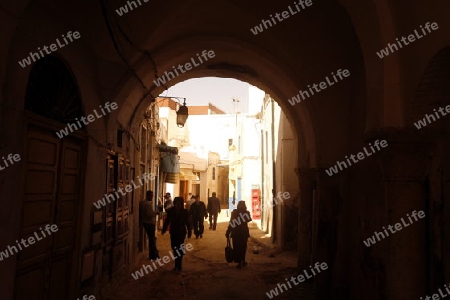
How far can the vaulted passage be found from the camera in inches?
128

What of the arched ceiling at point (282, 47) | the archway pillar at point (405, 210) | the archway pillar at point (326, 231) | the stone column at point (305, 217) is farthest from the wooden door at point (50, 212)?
the stone column at point (305, 217)

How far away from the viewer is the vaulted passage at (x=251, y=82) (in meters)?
3.24

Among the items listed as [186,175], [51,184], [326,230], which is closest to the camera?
[51,184]

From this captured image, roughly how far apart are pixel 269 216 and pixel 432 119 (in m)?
11.2

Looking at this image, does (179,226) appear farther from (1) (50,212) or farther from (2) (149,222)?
(1) (50,212)

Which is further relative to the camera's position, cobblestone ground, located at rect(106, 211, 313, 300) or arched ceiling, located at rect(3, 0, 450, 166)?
cobblestone ground, located at rect(106, 211, 313, 300)

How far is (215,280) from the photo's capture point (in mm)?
7445

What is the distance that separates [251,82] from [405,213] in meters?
5.84

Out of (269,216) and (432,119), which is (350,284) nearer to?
(432,119)

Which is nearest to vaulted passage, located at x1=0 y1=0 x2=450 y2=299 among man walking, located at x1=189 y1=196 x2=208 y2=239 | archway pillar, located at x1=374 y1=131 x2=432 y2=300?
archway pillar, located at x1=374 y1=131 x2=432 y2=300

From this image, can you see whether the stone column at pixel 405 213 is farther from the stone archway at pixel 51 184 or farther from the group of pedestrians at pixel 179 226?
the group of pedestrians at pixel 179 226

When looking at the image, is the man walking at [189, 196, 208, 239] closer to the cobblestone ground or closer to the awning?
the cobblestone ground

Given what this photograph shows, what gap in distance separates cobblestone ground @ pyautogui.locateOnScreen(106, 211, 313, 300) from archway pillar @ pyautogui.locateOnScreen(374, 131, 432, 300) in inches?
131

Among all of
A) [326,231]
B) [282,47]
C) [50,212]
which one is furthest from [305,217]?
[50,212]
